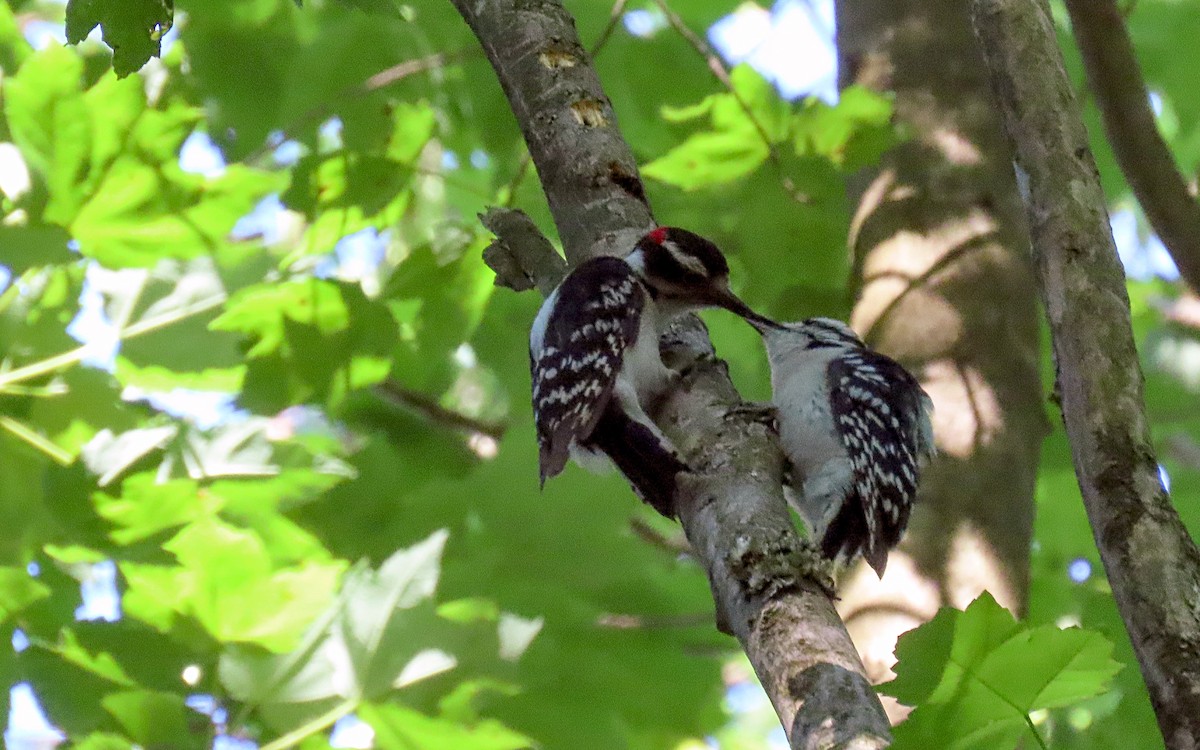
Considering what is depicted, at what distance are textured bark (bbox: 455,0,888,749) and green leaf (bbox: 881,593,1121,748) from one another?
0.34ft

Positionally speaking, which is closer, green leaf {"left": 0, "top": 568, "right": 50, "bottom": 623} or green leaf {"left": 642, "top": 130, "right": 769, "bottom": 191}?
green leaf {"left": 0, "top": 568, "right": 50, "bottom": 623}

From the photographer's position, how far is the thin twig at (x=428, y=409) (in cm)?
443

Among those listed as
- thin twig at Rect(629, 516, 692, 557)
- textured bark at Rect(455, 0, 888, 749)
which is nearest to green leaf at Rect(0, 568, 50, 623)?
textured bark at Rect(455, 0, 888, 749)

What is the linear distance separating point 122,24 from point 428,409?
236cm

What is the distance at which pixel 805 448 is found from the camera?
12.2ft

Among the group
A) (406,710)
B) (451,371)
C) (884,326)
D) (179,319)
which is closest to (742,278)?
(884,326)

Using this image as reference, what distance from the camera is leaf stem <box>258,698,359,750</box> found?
2.73m

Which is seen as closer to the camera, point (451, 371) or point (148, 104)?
point (148, 104)

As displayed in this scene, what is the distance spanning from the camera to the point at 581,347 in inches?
136

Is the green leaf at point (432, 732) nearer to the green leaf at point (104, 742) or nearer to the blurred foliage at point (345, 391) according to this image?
the blurred foliage at point (345, 391)

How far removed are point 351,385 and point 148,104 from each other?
41.0 inches

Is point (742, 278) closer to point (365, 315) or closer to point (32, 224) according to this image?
point (365, 315)

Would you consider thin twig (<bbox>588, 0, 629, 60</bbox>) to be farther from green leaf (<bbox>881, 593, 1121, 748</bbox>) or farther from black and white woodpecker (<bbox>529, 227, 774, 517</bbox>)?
green leaf (<bbox>881, 593, 1121, 748</bbox>)

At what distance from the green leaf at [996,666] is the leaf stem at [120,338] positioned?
2752mm
